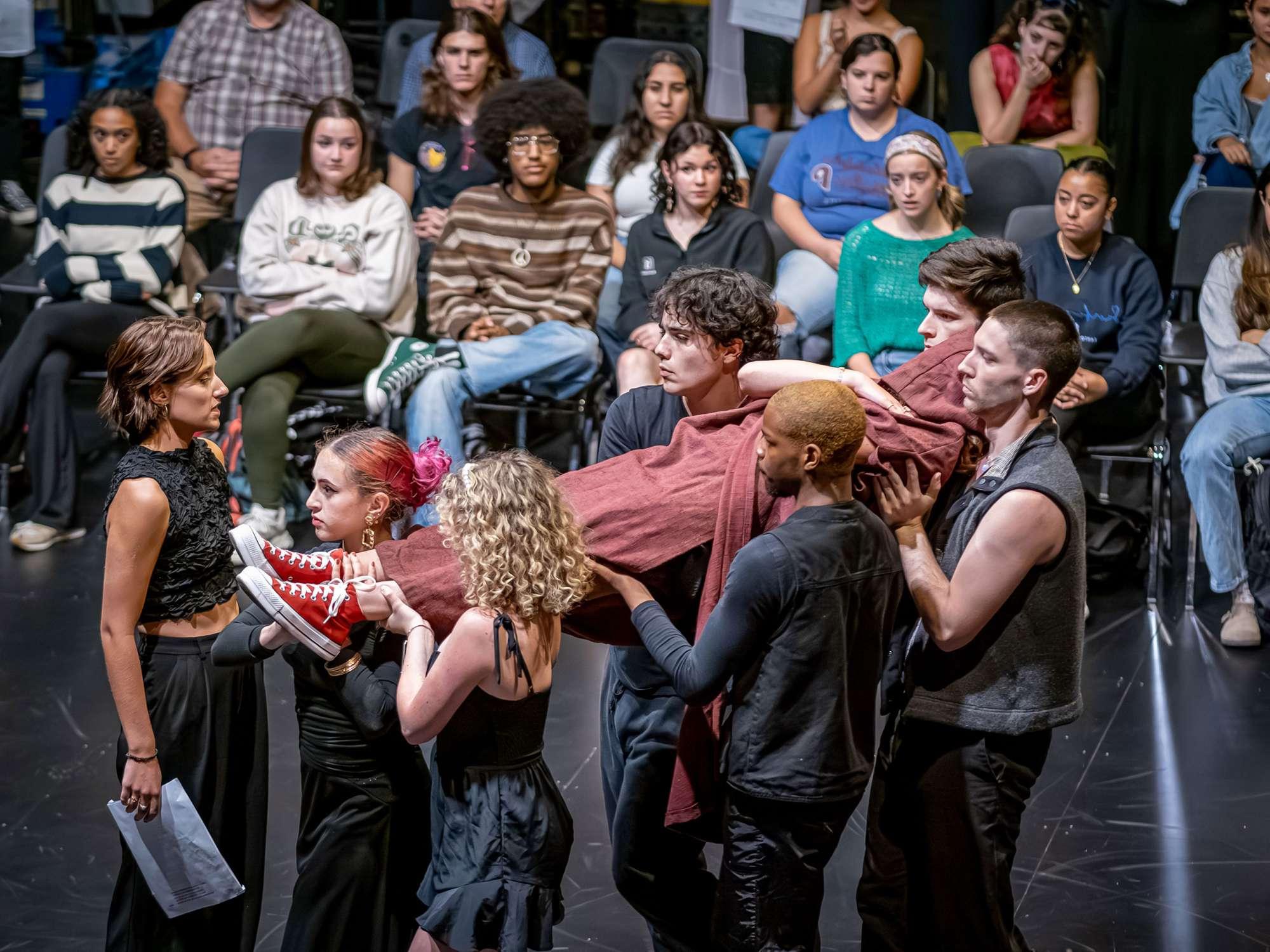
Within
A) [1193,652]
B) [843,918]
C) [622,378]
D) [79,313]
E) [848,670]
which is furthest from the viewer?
[79,313]

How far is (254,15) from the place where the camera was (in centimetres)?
614

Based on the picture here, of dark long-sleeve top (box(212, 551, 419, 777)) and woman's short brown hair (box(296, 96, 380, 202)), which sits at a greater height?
woman's short brown hair (box(296, 96, 380, 202))

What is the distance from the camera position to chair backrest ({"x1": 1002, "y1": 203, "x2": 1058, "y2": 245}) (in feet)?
17.3

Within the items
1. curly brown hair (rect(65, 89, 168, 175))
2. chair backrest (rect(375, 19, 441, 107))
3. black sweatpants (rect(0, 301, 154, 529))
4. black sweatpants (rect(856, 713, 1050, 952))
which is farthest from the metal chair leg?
curly brown hair (rect(65, 89, 168, 175))

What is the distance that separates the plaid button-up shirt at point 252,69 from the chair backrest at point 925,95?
242 cm

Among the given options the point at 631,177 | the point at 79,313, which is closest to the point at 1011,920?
the point at 631,177

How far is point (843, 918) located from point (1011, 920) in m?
0.67

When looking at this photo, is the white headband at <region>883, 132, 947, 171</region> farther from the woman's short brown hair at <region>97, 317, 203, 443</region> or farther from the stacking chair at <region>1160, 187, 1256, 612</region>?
the woman's short brown hair at <region>97, 317, 203, 443</region>

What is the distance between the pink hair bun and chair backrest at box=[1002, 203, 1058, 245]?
336 centimetres

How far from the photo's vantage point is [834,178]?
5488mm

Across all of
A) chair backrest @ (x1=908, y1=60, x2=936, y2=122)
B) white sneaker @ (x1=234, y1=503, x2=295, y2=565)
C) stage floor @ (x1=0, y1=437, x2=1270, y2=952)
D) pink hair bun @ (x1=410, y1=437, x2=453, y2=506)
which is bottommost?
stage floor @ (x1=0, y1=437, x2=1270, y2=952)

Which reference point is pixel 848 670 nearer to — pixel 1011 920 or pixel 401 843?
pixel 1011 920

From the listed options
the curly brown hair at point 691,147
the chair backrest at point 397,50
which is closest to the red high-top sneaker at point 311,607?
the curly brown hair at point 691,147

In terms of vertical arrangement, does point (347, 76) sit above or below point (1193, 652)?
above
